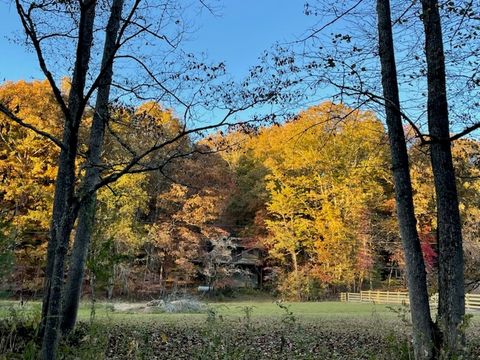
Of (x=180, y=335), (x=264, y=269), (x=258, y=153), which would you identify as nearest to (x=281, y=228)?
(x=264, y=269)

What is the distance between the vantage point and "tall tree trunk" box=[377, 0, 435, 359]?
14.4ft

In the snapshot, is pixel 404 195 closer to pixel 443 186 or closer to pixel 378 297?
pixel 443 186

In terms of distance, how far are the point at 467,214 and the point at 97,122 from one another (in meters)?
7.69

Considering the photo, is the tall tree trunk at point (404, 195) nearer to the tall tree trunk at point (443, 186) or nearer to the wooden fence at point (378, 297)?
the tall tree trunk at point (443, 186)

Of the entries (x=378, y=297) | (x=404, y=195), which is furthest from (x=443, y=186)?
(x=378, y=297)

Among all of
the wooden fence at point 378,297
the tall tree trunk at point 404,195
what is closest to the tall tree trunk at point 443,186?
the tall tree trunk at point 404,195

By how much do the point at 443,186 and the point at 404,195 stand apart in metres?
0.41

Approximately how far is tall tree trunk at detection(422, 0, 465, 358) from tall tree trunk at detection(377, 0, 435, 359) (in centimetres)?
19

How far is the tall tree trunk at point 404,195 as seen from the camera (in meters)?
4.40

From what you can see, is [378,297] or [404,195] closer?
[404,195]

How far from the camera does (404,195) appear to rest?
466 cm

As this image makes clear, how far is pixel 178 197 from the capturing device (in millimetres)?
24688

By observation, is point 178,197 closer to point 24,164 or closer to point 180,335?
point 24,164

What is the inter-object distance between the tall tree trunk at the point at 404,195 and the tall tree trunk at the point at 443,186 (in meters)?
0.19
